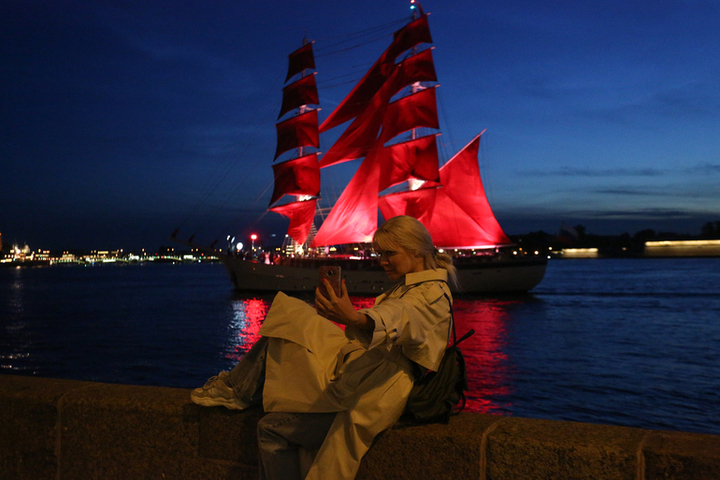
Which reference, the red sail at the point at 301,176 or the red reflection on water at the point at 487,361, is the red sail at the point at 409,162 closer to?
the red sail at the point at 301,176

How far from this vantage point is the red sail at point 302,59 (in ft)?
163

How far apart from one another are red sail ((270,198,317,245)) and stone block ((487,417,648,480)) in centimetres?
4437

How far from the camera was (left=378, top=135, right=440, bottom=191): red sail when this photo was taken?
43.5m

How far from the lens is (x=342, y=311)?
212 cm

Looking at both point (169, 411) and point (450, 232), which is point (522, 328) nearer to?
point (450, 232)

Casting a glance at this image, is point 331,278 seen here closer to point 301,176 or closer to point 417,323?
point 417,323

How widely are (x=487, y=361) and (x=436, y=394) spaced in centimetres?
1431

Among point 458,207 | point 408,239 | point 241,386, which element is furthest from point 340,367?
point 458,207

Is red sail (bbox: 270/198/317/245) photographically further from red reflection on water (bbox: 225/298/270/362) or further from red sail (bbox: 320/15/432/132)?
red reflection on water (bbox: 225/298/270/362)

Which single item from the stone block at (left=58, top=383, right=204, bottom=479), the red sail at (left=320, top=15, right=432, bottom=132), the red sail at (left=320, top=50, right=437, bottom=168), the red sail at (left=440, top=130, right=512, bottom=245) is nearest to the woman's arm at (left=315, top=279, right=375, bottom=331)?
the stone block at (left=58, top=383, right=204, bottom=479)

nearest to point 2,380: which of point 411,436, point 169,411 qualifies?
point 169,411

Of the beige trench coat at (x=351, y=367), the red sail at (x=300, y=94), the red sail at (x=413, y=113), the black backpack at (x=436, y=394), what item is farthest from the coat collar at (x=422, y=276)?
the red sail at (x=300, y=94)

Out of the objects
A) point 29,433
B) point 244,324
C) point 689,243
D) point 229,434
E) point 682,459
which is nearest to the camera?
point 682,459

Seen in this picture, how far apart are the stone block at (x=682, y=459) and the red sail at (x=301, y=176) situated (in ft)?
147
